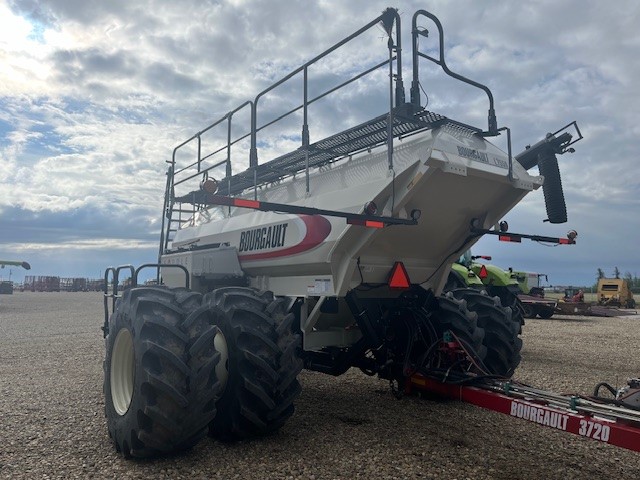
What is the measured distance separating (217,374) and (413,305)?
233cm

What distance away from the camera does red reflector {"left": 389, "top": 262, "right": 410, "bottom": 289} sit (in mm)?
5617

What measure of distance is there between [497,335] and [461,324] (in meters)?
0.68

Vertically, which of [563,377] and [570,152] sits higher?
[570,152]

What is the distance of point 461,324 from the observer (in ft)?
18.6

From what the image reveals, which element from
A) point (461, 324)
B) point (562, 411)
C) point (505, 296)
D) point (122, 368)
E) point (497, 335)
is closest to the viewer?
point (562, 411)

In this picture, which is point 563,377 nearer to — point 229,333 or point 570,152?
point 570,152

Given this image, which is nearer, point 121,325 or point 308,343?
point 121,325

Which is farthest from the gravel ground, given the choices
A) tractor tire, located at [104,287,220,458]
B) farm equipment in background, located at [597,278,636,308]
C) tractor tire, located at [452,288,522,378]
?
farm equipment in background, located at [597,278,636,308]

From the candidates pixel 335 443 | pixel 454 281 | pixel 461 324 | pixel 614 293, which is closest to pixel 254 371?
pixel 335 443

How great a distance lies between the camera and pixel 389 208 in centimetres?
502

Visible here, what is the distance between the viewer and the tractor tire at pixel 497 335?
19.7ft

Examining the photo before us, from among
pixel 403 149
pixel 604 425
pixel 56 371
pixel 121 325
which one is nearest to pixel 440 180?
pixel 403 149

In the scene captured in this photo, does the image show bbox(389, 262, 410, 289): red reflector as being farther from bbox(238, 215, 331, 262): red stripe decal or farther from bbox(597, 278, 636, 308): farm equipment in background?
bbox(597, 278, 636, 308): farm equipment in background

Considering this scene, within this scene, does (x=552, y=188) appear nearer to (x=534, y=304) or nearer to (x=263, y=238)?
(x=263, y=238)
